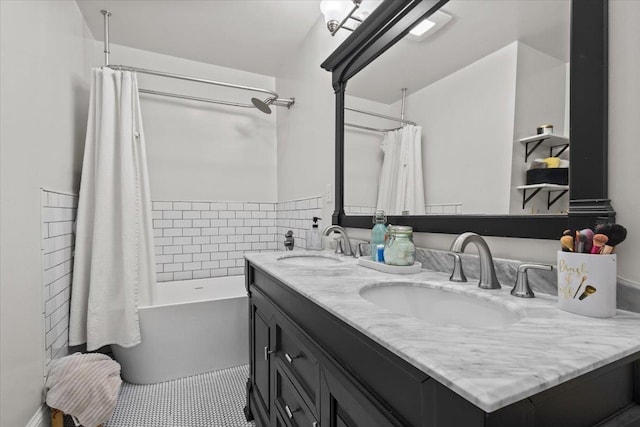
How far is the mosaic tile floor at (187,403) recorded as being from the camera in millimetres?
1508

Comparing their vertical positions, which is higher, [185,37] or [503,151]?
[185,37]

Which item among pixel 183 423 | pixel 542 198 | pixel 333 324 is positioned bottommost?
pixel 183 423

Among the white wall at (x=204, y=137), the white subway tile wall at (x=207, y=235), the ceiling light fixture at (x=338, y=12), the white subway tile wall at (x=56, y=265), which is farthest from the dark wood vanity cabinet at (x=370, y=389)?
the white wall at (x=204, y=137)

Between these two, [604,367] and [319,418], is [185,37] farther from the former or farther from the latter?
[604,367]

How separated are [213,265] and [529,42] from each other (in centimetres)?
258

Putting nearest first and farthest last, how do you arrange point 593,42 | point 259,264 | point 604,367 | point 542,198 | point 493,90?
point 604,367, point 593,42, point 542,198, point 493,90, point 259,264

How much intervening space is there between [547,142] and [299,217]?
1754mm

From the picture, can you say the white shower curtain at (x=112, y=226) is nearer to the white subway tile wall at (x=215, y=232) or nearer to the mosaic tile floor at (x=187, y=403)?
the mosaic tile floor at (x=187, y=403)

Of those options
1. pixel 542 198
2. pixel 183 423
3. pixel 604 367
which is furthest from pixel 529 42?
pixel 183 423

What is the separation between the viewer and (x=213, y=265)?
2.67 m

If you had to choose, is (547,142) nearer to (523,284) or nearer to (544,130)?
(544,130)

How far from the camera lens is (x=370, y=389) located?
565 mm

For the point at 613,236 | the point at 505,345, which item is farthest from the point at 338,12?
Answer: the point at 505,345

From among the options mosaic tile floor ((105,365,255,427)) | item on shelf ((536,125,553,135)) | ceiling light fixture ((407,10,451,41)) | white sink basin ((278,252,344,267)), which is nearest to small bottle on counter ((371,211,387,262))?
white sink basin ((278,252,344,267))
